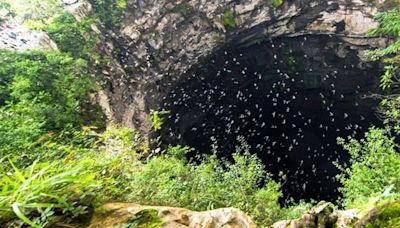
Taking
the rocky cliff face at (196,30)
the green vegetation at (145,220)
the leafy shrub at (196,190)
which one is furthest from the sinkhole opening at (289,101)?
the green vegetation at (145,220)

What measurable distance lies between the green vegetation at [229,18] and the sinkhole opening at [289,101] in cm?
101

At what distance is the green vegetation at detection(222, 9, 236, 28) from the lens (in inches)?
485

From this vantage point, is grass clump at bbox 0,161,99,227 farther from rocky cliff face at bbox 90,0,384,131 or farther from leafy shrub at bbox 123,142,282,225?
rocky cliff face at bbox 90,0,384,131

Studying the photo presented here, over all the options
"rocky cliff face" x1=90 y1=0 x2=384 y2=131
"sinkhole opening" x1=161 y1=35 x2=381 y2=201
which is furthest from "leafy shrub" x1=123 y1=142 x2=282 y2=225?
"sinkhole opening" x1=161 y1=35 x2=381 y2=201

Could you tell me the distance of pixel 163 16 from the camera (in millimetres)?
11703

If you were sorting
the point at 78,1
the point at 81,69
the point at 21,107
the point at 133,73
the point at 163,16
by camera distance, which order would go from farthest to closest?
1. the point at 163,16
2. the point at 133,73
3. the point at 78,1
4. the point at 81,69
5. the point at 21,107

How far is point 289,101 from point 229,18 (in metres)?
3.91

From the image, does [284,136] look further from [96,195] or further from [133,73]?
[96,195]

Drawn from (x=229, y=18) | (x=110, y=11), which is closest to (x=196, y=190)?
(x=110, y=11)

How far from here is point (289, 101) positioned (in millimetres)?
13688

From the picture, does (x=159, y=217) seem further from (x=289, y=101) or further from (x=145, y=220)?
(x=289, y=101)

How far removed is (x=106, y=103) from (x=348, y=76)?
921cm

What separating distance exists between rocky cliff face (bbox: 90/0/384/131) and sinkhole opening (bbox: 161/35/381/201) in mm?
438

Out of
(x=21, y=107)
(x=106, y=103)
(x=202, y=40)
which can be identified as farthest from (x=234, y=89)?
(x=21, y=107)
